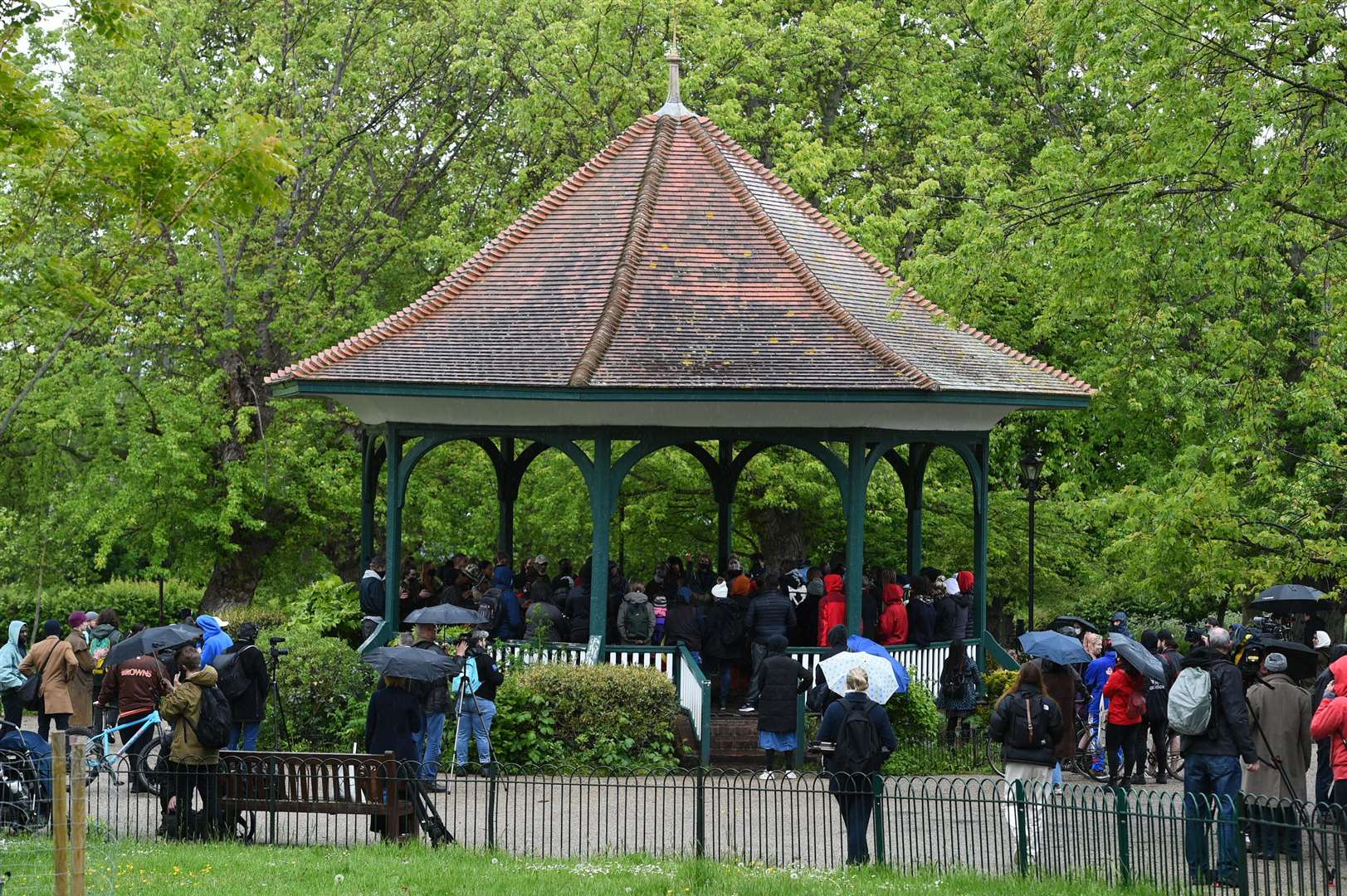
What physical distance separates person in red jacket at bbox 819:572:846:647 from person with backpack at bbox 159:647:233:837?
27.4ft

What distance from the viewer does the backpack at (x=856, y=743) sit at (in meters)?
12.7

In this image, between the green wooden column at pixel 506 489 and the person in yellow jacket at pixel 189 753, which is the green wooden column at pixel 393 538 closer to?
the green wooden column at pixel 506 489

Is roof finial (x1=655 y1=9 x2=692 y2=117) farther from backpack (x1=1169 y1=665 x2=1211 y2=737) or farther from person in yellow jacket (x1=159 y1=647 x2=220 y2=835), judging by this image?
backpack (x1=1169 y1=665 x2=1211 y2=737)

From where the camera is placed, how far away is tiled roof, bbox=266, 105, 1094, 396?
1886 centimetres

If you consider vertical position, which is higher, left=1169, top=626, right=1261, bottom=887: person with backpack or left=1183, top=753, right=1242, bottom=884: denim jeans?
left=1169, top=626, right=1261, bottom=887: person with backpack

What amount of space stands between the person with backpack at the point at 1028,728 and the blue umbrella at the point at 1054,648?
3.27ft

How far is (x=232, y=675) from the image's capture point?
1530 centimetres

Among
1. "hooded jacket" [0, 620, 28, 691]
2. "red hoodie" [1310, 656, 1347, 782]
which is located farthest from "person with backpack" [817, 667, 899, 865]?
"hooded jacket" [0, 620, 28, 691]

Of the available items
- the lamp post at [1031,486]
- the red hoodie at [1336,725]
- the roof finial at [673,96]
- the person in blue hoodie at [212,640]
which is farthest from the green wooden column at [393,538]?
the red hoodie at [1336,725]

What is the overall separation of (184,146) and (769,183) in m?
12.3

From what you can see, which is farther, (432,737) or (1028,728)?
(432,737)

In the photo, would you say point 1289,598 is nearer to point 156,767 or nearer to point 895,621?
point 895,621

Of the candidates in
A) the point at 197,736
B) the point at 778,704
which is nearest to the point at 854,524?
the point at 778,704

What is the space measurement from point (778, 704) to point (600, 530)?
3337 millimetres
